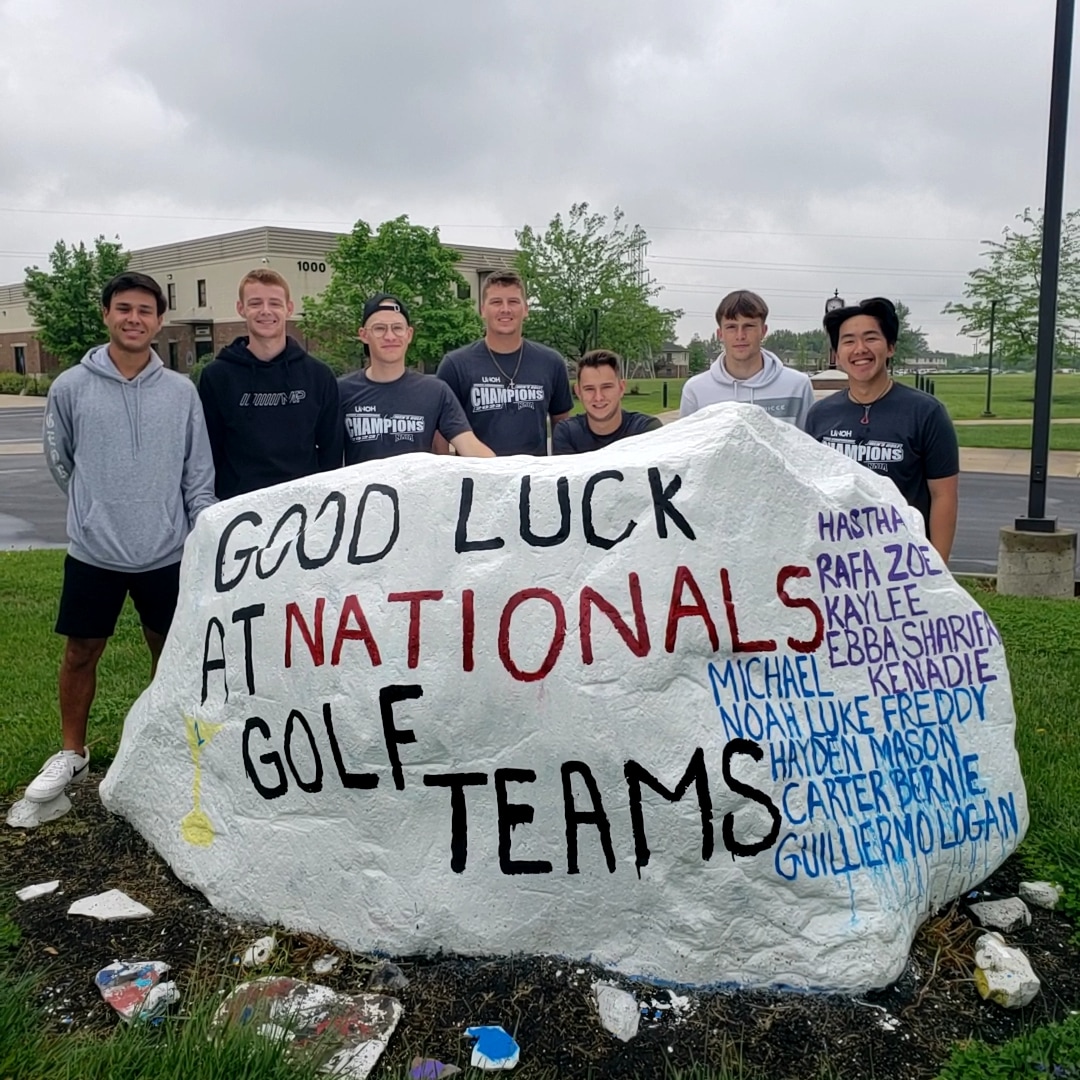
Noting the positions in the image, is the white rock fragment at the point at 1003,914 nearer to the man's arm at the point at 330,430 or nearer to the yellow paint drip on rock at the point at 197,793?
the yellow paint drip on rock at the point at 197,793

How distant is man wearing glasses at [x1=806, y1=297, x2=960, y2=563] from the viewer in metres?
3.80

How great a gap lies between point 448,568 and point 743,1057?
4.71 feet

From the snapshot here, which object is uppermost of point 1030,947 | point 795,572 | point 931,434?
point 931,434

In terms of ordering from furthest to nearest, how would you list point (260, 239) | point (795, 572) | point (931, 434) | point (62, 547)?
point (260, 239), point (62, 547), point (931, 434), point (795, 572)

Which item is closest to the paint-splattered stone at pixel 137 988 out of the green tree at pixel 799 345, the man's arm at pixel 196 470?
the man's arm at pixel 196 470

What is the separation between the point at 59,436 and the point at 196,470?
49 cm

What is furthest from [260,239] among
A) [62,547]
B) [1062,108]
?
[1062,108]

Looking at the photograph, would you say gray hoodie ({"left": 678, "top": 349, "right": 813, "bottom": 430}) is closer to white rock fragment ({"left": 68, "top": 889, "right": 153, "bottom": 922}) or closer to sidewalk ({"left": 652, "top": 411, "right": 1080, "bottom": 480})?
white rock fragment ({"left": 68, "top": 889, "right": 153, "bottom": 922})

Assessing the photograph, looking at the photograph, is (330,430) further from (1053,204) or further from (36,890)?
(1053,204)

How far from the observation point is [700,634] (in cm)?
271

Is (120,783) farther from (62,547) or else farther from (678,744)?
(62,547)

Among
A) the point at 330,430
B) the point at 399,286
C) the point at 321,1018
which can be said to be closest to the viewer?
the point at 321,1018

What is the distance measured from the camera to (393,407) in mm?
4266

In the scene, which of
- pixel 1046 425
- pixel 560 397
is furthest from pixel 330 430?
pixel 1046 425
